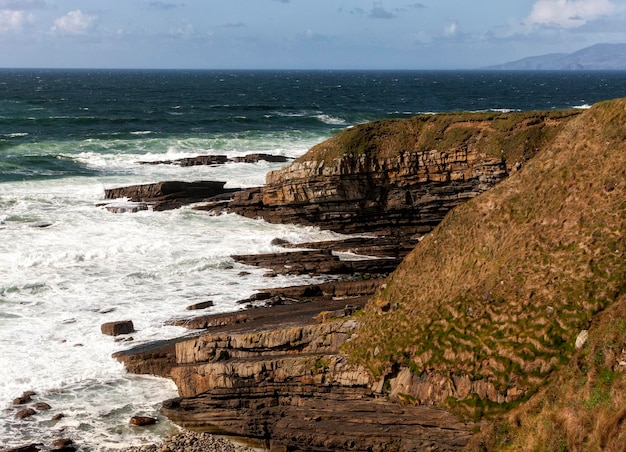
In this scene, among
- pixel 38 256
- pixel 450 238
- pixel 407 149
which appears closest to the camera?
pixel 450 238

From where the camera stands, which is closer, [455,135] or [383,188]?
[455,135]

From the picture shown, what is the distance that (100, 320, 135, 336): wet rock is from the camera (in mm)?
28578

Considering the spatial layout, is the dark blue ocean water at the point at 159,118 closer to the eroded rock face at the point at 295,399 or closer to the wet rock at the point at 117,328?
the wet rock at the point at 117,328

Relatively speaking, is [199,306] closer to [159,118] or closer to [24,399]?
[24,399]

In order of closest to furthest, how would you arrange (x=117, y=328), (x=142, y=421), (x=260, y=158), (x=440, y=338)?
(x=440, y=338), (x=142, y=421), (x=117, y=328), (x=260, y=158)

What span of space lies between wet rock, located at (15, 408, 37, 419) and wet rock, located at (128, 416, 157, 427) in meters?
3.06

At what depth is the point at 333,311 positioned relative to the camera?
24.8 m

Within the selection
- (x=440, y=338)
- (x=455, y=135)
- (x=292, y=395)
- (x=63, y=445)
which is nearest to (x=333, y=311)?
(x=292, y=395)

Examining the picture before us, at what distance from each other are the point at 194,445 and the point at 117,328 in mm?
8635

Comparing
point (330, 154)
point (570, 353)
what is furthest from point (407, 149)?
point (570, 353)

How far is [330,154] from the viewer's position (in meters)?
41.5

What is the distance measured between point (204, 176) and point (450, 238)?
1508 inches

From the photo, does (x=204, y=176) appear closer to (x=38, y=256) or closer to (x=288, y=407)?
(x=38, y=256)

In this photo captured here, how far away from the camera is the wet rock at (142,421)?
22.5 meters
